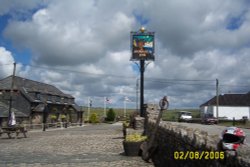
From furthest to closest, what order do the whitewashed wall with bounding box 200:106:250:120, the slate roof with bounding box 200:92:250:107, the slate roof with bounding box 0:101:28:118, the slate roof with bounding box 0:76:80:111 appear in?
the slate roof with bounding box 200:92:250:107
the whitewashed wall with bounding box 200:106:250:120
the slate roof with bounding box 0:76:80:111
the slate roof with bounding box 0:101:28:118

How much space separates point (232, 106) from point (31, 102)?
48.6 m

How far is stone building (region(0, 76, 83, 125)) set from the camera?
151 feet

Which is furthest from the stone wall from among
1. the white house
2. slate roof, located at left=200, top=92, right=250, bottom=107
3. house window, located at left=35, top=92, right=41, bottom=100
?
slate roof, located at left=200, top=92, right=250, bottom=107

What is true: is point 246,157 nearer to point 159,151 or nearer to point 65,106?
point 159,151

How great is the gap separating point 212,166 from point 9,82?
160 ft

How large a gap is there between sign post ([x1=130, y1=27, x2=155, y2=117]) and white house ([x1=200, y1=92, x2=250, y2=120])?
57951 mm

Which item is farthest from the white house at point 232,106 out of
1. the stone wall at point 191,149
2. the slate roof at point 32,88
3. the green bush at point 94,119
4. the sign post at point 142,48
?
the stone wall at point 191,149

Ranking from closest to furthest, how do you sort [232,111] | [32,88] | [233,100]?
[32,88] < [232,111] < [233,100]

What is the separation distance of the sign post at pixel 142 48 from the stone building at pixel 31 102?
850 inches

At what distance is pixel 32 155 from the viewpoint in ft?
46.7

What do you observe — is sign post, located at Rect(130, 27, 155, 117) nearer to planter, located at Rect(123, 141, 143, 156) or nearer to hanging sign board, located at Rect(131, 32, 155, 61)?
hanging sign board, located at Rect(131, 32, 155, 61)
